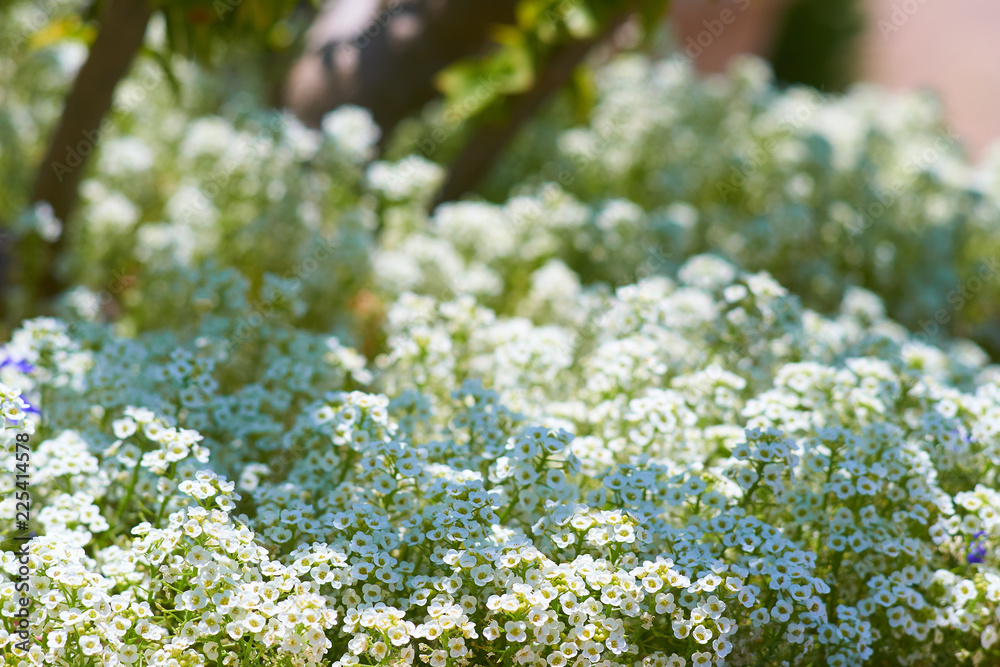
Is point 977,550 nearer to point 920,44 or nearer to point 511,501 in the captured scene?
point 511,501

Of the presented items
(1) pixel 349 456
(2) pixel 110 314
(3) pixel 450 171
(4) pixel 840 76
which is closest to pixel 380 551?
(1) pixel 349 456

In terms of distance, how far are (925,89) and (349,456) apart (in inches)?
223

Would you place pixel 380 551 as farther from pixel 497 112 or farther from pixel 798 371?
pixel 497 112

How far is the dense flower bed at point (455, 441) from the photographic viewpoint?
219 centimetres

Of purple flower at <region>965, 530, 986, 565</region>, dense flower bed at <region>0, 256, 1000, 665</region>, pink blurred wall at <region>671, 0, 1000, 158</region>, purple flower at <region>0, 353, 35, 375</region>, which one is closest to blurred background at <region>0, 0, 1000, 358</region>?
purple flower at <region>0, 353, 35, 375</region>

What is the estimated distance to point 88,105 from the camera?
12.4ft

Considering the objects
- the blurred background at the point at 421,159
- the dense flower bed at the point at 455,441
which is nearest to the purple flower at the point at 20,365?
the dense flower bed at the point at 455,441

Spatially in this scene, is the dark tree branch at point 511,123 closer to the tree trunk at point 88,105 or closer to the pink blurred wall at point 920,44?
the tree trunk at point 88,105

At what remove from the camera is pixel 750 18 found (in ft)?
37.0

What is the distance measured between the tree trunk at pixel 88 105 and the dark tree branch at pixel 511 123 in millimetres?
1946

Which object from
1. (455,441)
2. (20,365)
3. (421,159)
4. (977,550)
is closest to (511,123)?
(421,159)

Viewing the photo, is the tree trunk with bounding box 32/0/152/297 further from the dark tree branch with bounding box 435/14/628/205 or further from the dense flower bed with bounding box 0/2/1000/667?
the dark tree branch with bounding box 435/14/628/205

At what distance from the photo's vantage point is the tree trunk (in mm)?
3561

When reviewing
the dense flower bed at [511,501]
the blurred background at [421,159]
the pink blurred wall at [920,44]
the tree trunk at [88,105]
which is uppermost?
the pink blurred wall at [920,44]
